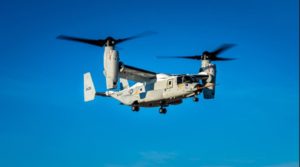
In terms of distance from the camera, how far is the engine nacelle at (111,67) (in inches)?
1882

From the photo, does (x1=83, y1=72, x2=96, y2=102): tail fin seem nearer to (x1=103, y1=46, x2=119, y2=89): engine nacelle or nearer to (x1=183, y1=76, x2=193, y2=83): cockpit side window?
(x1=103, y1=46, x2=119, y2=89): engine nacelle

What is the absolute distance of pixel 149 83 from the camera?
5178cm

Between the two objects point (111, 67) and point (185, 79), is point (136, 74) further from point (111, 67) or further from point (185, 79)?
point (111, 67)

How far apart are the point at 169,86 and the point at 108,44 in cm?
626

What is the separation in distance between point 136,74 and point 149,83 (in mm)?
1551

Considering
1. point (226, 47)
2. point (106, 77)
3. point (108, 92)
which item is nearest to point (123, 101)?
point (108, 92)

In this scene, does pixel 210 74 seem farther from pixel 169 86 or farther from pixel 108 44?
pixel 108 44

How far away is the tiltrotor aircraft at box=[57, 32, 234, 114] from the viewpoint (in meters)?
48.3

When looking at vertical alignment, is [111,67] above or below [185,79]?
below

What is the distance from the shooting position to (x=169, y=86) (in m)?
50.3

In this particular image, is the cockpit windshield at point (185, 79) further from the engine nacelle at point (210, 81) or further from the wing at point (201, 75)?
the engine nacelle at point (210, 81)

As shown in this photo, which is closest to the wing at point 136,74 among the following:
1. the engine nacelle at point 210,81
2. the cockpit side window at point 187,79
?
the cockpit side window at point 187,79

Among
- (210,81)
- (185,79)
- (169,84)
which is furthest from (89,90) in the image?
(210,81)

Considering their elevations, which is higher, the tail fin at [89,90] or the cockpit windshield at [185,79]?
the tail fin at [89,90]
